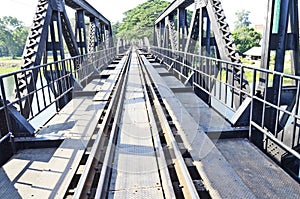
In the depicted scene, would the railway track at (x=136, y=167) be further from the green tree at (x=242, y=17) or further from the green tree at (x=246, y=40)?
the green tree at (x=242, y=17)

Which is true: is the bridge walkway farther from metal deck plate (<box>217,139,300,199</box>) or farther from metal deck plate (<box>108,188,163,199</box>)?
metal deck plate (<box>108,188,163,199</box>)

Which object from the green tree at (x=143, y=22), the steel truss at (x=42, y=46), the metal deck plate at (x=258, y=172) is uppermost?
the green tree at (x=143, y=22)

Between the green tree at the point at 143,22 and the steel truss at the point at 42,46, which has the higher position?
the green tree at the point at 143,22

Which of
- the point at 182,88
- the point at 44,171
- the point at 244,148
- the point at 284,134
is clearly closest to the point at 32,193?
the point at 44,171

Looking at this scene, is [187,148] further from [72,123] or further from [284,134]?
[72,123]

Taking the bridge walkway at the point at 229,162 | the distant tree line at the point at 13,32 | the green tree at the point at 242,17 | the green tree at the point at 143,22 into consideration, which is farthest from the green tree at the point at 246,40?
the green tree at the point at 242,17

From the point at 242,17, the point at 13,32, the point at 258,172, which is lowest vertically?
the point at 258,172

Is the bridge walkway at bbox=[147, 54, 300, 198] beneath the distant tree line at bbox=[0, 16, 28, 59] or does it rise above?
beneath

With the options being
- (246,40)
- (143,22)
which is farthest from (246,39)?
(143,22)

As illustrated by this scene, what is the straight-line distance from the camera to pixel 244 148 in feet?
11.6

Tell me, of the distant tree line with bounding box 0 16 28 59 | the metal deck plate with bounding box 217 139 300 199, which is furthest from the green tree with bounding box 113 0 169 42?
the metal deck plate with bounding box 217 139 300 199

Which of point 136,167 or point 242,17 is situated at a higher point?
point 242,17

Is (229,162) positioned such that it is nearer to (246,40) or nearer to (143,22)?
(246,40)

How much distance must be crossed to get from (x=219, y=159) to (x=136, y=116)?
6.98 feet
